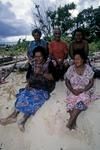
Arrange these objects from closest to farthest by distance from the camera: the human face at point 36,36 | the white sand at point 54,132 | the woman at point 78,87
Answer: the white sand at point 54,132
the woman at point 78,87
the human face at point 36,36

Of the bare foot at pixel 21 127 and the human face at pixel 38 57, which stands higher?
the human face at pixel 38 57

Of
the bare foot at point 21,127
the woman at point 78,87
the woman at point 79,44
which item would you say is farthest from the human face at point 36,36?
the bare foot at point 21,127

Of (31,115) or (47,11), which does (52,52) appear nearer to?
(31,115)

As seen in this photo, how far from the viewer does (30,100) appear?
5.68 meters

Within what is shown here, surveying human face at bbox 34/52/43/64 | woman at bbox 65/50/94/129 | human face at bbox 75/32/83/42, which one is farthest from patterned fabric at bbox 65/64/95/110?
human face at bbox 75/32/83/42

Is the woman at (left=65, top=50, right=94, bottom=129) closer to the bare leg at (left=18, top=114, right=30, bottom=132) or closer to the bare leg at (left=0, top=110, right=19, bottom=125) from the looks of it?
the bare leg at (left=18, top=114, right=30, bottom=132)

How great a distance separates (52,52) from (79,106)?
7.96 ft

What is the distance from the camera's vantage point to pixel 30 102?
223 inches

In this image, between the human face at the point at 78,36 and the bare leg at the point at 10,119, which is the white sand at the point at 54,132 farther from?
the human face at the point at 78,36

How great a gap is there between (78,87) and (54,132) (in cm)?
87

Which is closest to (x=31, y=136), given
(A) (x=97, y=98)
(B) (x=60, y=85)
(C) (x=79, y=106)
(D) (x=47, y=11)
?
(C) (x=79, y=106)

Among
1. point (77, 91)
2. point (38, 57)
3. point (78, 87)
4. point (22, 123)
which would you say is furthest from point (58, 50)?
point (22, 123)

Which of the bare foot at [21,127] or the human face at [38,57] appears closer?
the bare foot at [21,127]

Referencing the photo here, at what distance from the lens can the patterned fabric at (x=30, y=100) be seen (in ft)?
18.4
